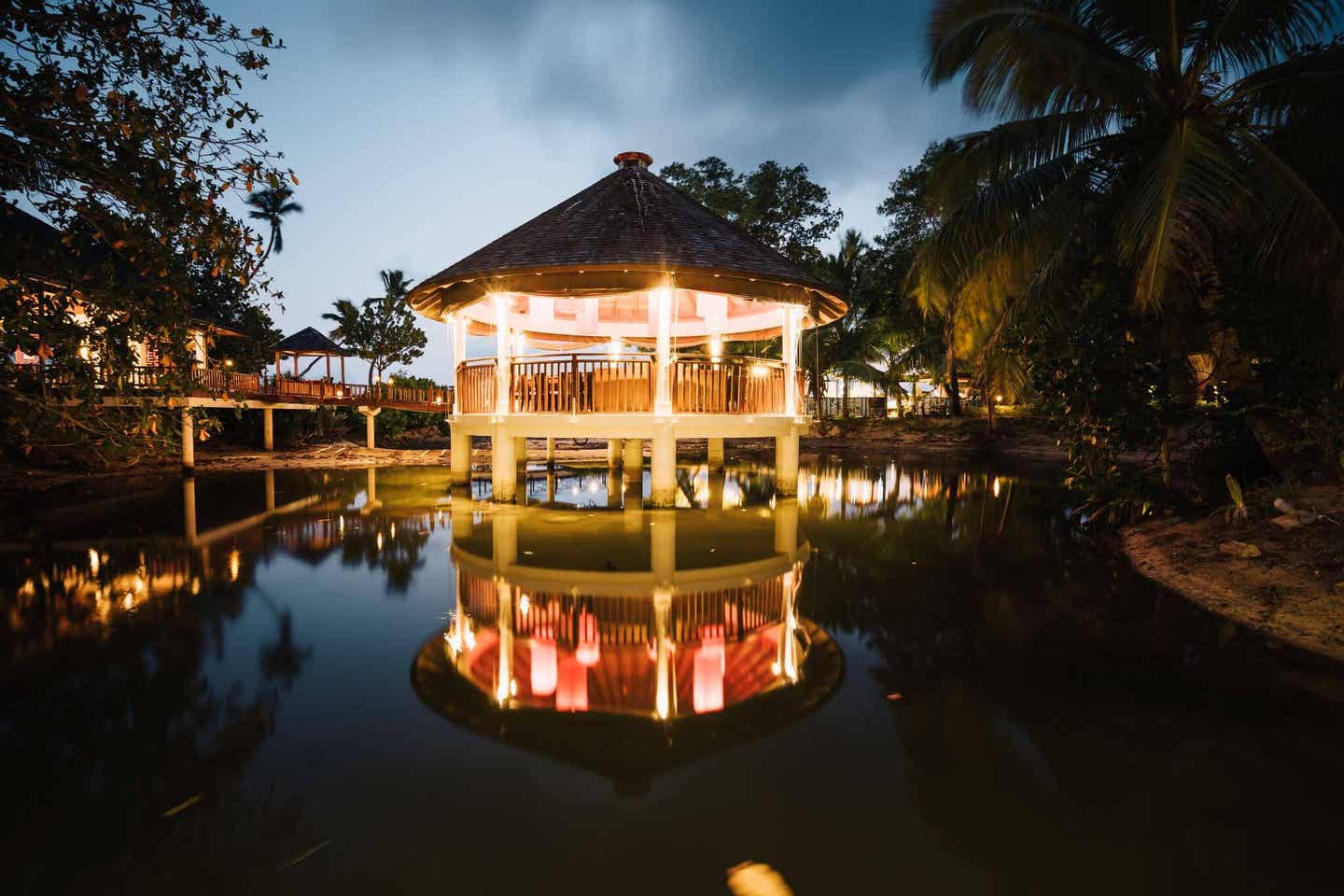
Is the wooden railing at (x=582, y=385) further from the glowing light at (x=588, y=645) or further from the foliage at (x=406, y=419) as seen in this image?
the foliage at (x=406, y=419)

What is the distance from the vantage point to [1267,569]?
245 inches

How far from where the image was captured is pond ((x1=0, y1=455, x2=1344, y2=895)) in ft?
8.59

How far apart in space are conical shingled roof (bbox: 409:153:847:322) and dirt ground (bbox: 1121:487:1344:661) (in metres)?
6.80

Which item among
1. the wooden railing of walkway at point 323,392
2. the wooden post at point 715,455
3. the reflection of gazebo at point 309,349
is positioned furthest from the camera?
the reflection of gazebo at point 309,349

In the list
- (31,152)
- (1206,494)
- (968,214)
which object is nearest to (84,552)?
(31,152)

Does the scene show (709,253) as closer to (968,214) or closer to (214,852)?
(968,214)

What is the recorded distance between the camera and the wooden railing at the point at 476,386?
12391 mm

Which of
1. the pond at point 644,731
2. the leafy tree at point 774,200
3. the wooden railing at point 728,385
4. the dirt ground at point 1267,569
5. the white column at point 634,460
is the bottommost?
the pond at point 644,731

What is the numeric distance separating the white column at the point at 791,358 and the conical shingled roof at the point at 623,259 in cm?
42

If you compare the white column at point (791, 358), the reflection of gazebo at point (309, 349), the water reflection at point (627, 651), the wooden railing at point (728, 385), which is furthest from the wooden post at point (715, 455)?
the reflection of gazebo at point (309, 349)

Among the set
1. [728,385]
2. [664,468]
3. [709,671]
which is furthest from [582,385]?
[709,671]

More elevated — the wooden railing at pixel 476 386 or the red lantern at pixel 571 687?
the wooden railing at pixel 476 386

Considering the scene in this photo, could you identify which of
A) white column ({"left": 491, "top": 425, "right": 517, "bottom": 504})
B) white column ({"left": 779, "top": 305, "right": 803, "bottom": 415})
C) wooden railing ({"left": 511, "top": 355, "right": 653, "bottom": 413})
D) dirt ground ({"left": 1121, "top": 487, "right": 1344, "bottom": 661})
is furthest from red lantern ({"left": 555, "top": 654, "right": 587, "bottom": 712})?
white column ({"left": 779, "top": 305, "right": 803, "bottom": 415})

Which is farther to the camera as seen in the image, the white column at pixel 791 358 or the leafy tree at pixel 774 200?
the leafy tree at pixel 774 200
